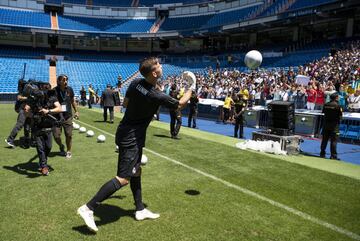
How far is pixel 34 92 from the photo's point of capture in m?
6.43

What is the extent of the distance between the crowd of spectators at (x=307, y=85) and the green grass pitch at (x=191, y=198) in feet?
22.8

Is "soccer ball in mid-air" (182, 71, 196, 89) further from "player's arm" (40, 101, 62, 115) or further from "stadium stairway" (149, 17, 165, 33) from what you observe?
"stadium stairway" (149, 17, 165, 33)

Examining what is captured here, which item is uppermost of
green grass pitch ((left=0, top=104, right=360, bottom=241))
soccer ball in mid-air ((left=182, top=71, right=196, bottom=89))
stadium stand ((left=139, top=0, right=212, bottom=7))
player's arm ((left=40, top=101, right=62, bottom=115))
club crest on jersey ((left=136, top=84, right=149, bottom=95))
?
stadium stand ((left=139, top=0, right=212, bottom=7))

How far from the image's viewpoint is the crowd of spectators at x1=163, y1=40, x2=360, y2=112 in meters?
15.3

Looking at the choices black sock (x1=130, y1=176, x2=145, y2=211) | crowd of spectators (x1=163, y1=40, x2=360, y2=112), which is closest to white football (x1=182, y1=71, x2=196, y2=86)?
black sock (x1=130, y1=176, x2=145, y2=211)

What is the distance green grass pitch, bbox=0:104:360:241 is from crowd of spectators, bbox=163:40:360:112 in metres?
6.93

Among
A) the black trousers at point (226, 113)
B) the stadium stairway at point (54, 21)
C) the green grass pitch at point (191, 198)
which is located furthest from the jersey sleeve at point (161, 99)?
the stadium stairway at point (54, 21)

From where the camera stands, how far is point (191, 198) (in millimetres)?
5562

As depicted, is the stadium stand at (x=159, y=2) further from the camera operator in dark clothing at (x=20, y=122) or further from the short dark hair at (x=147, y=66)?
the short dark hair at (x=147, y=66)

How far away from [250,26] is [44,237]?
3153 cm

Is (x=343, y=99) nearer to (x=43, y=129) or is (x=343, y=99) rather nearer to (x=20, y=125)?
(x=43, y=129)

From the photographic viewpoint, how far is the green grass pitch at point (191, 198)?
14.0 ft

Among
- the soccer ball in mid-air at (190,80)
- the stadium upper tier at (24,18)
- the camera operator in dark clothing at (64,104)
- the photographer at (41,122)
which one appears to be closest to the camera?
the soccer ball in mid-air at (190,80)

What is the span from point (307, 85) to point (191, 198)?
1390cm
